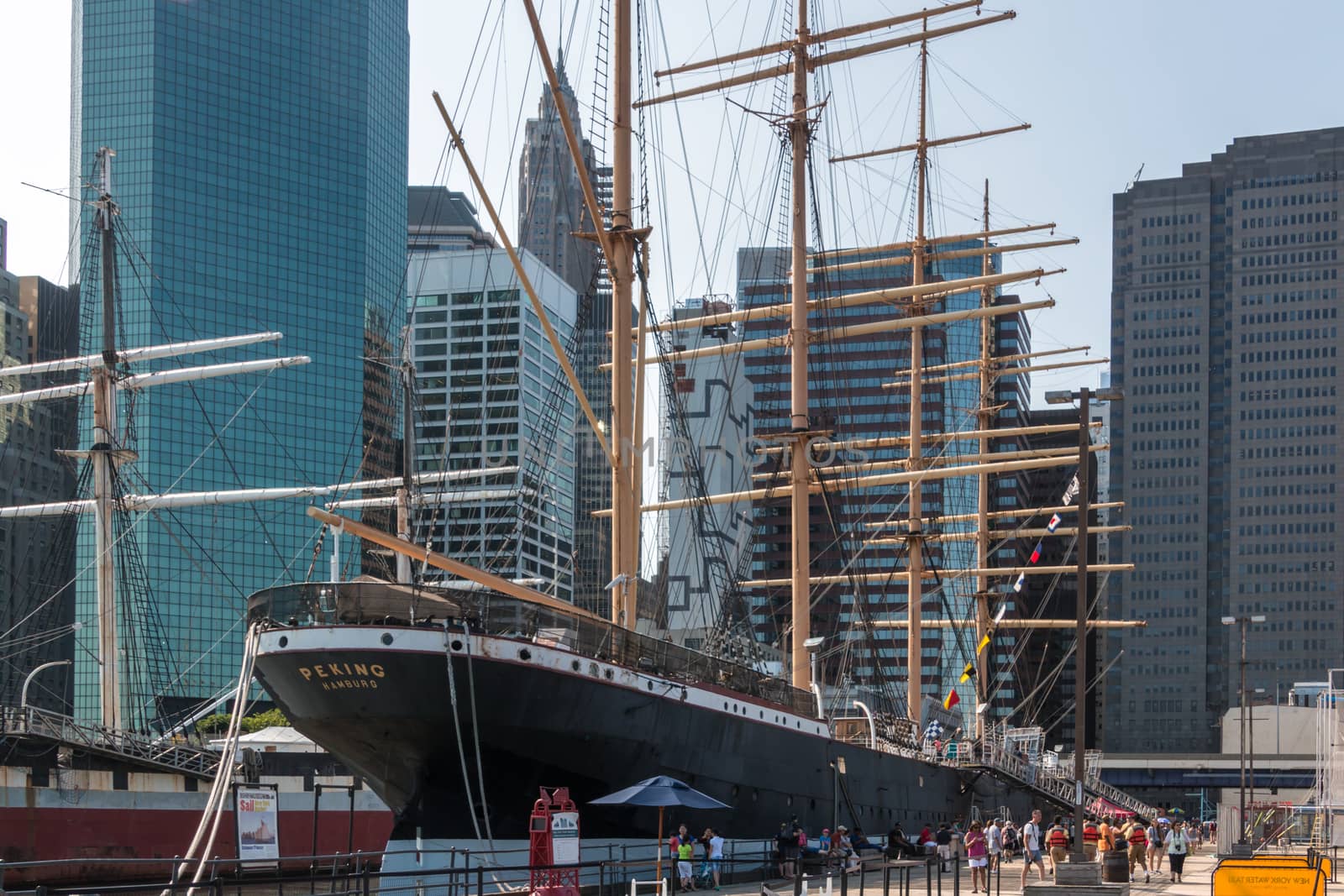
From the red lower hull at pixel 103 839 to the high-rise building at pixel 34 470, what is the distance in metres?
45.7

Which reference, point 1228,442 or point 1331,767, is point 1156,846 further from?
point 1228,442

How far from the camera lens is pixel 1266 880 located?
53.8 ft

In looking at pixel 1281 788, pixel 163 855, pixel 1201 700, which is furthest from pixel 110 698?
pixel 1201 700

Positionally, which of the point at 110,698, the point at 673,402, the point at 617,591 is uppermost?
the point at 673,402

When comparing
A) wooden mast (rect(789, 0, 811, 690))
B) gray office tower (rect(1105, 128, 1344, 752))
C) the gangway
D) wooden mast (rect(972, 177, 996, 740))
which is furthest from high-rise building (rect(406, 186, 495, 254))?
Result: wooden mast (rect(789, 0, 811, 690))

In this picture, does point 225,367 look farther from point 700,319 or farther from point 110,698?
point 700,319

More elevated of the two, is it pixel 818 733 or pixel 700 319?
pixel 700 319

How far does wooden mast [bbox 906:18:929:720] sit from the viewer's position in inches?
2153

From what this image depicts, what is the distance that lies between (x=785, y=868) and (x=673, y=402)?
1406 cm

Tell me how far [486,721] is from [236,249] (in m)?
105

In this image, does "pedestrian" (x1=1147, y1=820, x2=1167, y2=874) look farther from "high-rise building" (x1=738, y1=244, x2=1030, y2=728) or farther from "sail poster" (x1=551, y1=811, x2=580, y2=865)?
"high-rise building" (x1=738, y1=244, x2=1030, y2=728)

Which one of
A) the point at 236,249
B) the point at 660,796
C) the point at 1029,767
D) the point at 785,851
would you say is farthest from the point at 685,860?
the point at 236,249

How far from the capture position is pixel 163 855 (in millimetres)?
38188

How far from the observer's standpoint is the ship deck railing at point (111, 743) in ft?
121
